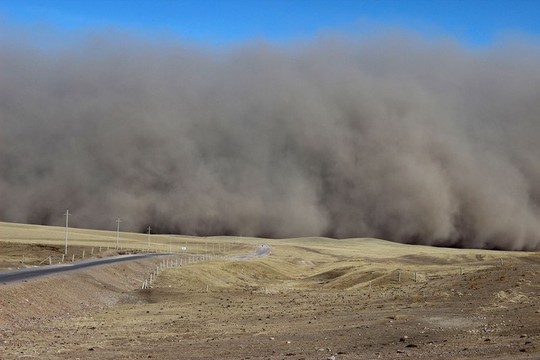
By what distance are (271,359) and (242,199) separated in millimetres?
132073

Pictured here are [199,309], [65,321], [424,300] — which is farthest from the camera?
[199,309]

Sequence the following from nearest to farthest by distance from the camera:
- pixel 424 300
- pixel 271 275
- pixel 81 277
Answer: pixel 424 300 → pixel 81 277 → pixel 271 275

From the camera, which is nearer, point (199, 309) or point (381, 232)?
point (199, 309)

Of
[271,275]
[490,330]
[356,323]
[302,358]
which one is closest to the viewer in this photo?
[302,358]

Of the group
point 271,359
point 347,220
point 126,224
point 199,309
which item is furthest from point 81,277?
point 347,220

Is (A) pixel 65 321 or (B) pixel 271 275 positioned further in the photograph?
(B) pixel 271 275

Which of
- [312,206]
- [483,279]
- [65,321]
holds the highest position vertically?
[312,206]

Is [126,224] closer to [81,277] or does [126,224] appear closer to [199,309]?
[81,277]

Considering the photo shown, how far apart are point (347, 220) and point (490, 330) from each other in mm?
134052

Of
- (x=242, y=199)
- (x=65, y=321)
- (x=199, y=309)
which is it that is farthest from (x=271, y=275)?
(x=242, y=199)

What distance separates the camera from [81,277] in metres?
33.8

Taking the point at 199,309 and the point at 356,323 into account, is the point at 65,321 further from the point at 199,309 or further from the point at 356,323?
the point at 356,323

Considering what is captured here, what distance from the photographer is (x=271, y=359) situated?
1406 centimetres

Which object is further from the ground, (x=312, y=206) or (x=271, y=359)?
(x=312, y=206)
